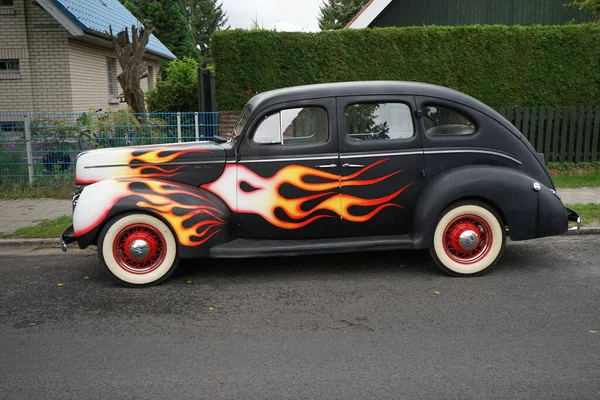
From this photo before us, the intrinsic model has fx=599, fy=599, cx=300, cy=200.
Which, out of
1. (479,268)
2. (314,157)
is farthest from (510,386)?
(314,157)

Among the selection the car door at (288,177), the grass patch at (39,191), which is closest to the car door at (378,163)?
the car door at (288,177)

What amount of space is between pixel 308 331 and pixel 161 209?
197 centimetres

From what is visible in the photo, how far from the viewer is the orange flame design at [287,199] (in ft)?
19.4

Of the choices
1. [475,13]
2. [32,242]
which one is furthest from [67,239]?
[475,13]

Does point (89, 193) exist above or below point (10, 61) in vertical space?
below

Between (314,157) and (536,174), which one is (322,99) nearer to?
(314,157)

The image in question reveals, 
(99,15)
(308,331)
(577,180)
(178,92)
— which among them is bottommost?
(308,331)

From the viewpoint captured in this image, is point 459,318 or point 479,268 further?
point 479,268

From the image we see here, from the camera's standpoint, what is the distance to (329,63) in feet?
39.5

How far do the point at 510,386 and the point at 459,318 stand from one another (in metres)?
1.17

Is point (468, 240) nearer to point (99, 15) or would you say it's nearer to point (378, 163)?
point (378, 163)

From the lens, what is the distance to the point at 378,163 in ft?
19.5

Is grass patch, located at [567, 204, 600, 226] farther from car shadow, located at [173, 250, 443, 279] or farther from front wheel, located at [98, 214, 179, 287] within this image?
front wheel, located at [98, 214, 179, 287]

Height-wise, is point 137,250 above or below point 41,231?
above
